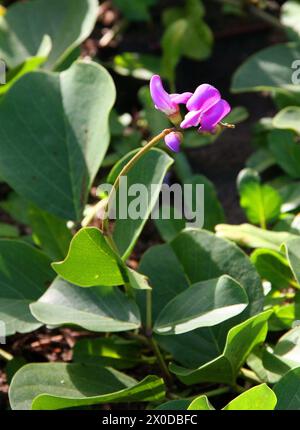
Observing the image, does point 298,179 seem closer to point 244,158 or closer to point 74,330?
point 244,158

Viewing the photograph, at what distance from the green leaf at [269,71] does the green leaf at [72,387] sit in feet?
2.34

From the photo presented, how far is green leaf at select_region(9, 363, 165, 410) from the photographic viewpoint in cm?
106

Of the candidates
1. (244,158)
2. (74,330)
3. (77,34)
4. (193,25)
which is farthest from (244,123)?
(74,330)

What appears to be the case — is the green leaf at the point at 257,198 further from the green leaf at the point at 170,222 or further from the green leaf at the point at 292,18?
the green leaf at the point at 292,18

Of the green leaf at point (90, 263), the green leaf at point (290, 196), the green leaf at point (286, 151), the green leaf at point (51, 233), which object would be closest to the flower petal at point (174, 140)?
the green leaf at point (90, 263)

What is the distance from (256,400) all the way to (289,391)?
0.09 metres

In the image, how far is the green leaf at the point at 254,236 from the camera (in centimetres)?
129

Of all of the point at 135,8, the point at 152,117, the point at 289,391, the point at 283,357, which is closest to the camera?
the point at 289,391

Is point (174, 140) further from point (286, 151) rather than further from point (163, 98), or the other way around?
point (286, 151)

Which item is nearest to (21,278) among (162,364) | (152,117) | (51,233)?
(51,233)

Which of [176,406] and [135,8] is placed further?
[135,8]

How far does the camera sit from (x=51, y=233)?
4.56 feet

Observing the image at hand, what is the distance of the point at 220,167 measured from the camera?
72.1 inches

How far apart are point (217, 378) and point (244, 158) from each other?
76cm
